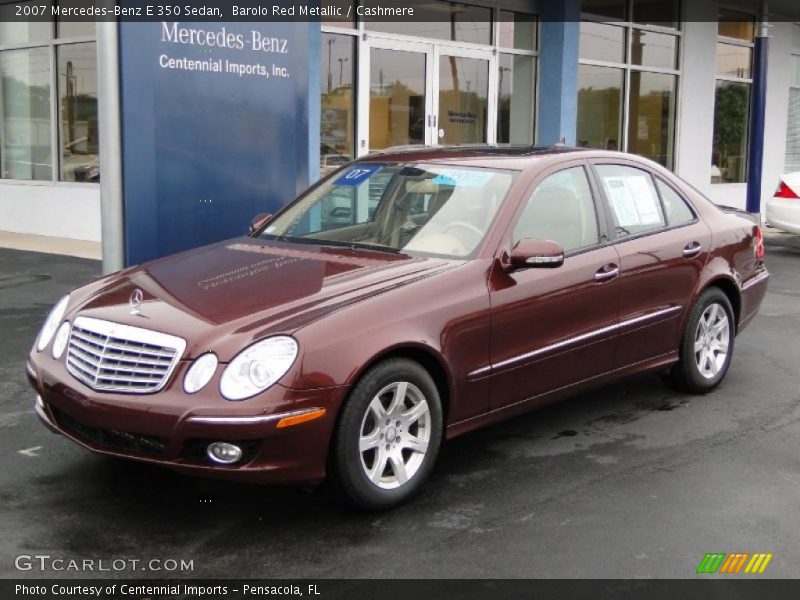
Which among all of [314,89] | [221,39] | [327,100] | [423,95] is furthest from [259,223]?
[423,95]

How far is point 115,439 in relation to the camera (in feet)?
13.0

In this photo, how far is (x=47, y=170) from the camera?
13.6m

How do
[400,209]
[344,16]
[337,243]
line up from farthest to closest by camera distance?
[344,16] → [400,209] → [337,243]

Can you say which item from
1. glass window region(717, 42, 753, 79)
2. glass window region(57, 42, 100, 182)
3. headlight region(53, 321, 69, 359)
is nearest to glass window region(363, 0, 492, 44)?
glass window region(57, 42, 100, 182)

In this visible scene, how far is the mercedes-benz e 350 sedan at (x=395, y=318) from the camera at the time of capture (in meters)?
3.85

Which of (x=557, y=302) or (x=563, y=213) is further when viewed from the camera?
(x=563, y=213)

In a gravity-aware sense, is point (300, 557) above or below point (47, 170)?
below

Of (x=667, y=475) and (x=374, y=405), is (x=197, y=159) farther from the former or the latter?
(x=667, y=475)

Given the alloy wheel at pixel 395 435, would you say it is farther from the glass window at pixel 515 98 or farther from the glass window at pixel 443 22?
the glass window at pixel 515 98

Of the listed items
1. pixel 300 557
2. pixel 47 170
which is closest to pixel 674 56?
pixel 47 170

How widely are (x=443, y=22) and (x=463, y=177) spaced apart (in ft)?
30.0

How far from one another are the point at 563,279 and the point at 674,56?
44.5 feet

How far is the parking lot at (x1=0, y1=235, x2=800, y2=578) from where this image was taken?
377 cm

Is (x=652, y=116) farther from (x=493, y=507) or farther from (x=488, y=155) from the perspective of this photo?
(x=493, y=507)
